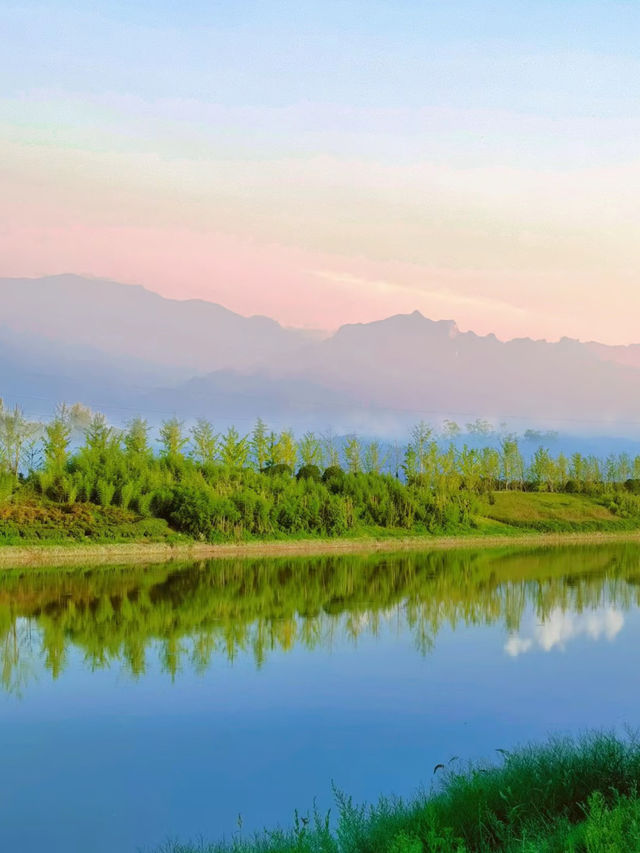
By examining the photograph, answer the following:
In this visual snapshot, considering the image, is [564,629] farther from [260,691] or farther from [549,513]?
[549,513]

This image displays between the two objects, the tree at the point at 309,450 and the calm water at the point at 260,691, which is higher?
the tree at the point at 309,450

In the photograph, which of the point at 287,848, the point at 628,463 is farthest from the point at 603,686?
the point at 628,463

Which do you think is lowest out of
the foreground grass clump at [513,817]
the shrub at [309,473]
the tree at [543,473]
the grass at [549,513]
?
the grass at [549,513]

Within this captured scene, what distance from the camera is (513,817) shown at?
588 cm

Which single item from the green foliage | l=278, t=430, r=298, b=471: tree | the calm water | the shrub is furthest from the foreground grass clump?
l=278, t=430, r=298, b=471: tree

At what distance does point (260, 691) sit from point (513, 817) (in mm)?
6833

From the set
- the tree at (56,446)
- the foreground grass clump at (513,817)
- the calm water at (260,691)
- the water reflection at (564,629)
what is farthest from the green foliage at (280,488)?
the foreground grass clump at (513,817)

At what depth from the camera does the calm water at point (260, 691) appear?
320 inches

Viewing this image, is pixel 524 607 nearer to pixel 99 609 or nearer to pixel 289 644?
pixel 289 644

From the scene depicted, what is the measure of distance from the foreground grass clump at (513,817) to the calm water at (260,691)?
1343mm

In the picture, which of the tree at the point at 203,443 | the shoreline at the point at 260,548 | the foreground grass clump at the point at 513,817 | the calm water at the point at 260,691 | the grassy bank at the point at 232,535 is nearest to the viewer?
the foreground grass clump at the point at 513,817

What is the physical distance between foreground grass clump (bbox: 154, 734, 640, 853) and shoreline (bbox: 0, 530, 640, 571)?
2366cm

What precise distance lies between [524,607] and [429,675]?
27.2 ft

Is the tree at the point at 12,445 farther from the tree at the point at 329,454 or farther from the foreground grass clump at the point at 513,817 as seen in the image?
the foreground grass clump at the point at 513,817
